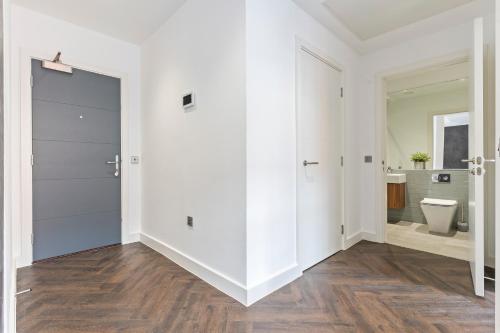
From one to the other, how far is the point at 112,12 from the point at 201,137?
1750 mm

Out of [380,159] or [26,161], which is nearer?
[26,161]

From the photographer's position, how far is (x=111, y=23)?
2805 millimetres

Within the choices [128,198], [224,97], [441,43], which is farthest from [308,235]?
[441,43]

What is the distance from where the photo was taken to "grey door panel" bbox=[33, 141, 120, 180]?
265cm

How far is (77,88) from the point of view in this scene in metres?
2.87

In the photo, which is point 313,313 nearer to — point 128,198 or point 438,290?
point 438,290

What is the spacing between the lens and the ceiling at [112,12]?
2.45 meters

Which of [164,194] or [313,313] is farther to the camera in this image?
[164,194]

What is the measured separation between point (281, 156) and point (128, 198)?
2260 millimetres

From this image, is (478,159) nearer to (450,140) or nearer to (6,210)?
(6,210)

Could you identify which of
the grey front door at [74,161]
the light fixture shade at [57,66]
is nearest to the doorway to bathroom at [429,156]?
the grey front door at [74,161]

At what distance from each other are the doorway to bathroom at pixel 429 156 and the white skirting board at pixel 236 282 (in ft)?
5.87

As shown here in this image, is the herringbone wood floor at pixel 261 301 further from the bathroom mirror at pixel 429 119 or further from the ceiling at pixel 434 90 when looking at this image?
the ceiling at pixel 434 90

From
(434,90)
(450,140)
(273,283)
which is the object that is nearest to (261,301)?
(273,283)
